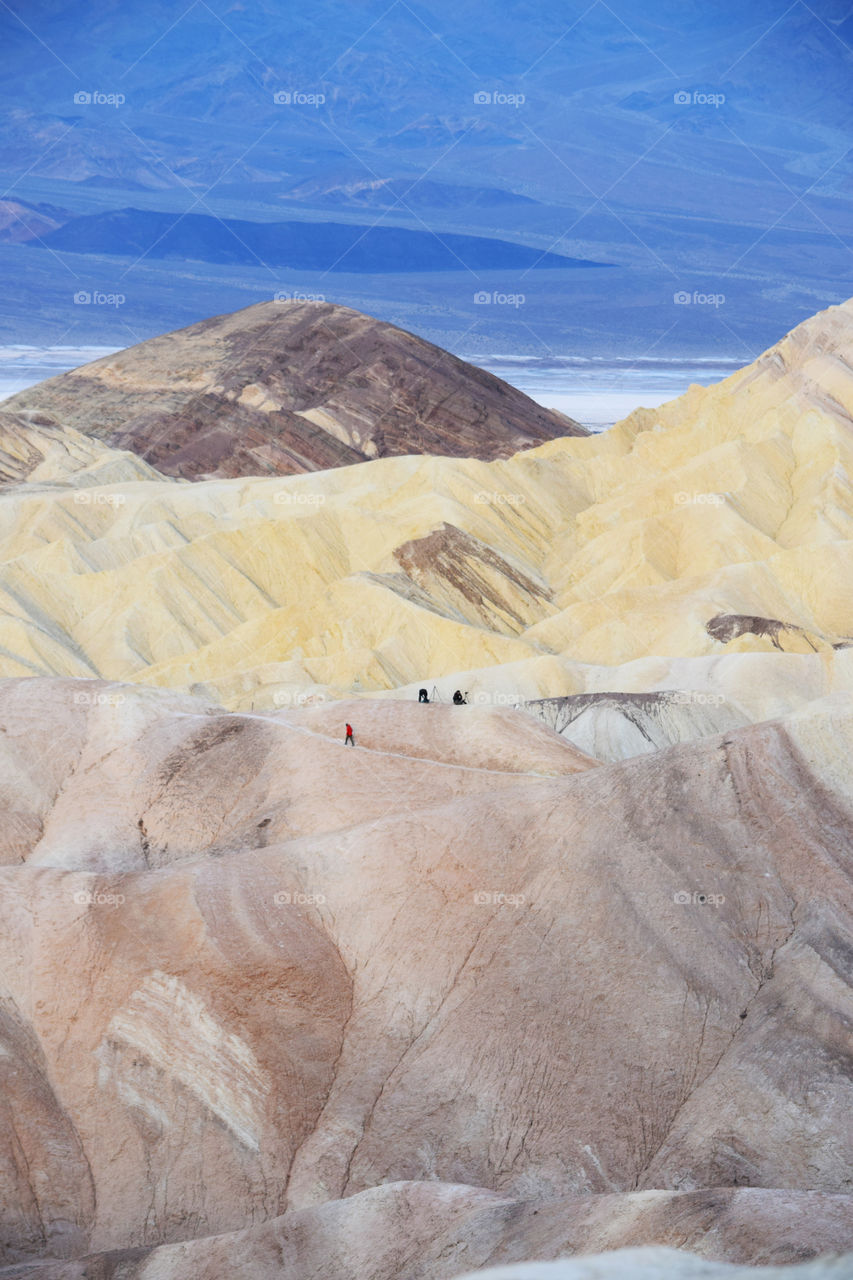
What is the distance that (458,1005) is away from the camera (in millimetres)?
21062

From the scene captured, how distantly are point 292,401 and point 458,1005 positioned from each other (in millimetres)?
77295

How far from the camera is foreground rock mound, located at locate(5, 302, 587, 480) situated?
90062 millimetres

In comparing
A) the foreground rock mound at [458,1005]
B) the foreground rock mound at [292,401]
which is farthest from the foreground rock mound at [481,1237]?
the foreground rock mound at [292,401]

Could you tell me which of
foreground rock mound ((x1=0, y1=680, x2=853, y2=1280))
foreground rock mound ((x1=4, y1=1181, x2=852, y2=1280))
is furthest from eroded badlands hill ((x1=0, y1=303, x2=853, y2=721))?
foreground rock mound ((x1=4, y1=1181, x2=852, y2=1280))

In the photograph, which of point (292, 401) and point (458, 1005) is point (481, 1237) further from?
point (292, 401)

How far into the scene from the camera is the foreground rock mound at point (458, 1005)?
63.3 ft

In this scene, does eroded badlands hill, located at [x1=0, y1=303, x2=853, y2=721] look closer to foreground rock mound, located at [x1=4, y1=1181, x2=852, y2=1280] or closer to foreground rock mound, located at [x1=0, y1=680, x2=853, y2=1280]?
foreground rock mound, located at [x1=0, y1=680, x2=853, y2=1280]

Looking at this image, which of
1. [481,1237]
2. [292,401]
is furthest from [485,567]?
[292,401]

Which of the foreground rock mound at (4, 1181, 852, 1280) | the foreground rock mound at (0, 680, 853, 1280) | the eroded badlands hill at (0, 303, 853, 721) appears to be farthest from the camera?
the eroded badlands hill at (0, 303, 853, 721)

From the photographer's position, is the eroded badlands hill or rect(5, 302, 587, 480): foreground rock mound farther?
rect(5, 302, 587, 480): foreground rock mound

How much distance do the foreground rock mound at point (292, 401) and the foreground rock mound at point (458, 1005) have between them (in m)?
66.5

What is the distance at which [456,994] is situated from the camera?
21172 millimetres

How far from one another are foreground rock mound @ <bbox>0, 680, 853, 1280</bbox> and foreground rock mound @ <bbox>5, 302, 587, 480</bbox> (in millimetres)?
66517

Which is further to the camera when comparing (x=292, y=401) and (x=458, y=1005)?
(x=292, y=401)
